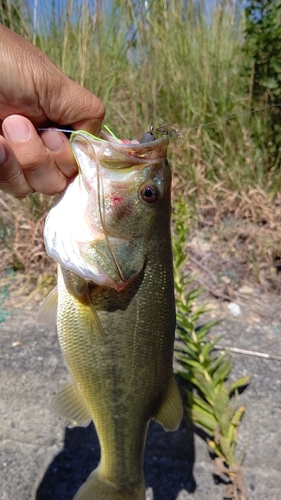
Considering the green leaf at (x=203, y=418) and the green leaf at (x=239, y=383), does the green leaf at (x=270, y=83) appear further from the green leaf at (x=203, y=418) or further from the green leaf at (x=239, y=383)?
the green leaf at (x=203, y=418)

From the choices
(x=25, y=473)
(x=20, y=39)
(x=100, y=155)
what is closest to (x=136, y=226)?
(x=100, y=155)

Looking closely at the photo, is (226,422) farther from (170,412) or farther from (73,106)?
(73,106)

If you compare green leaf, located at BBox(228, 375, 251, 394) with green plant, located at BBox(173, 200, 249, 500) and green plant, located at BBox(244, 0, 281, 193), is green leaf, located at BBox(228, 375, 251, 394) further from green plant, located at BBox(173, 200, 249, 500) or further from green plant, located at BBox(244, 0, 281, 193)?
green plant, located at BBox(244, 0, 281, 193)

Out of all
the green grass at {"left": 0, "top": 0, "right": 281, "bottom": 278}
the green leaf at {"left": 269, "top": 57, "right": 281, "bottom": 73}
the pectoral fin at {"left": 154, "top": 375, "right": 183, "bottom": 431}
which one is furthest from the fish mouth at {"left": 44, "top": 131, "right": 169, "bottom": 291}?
the green leaf at {"left": 269, "top": 57, "right": 281, "bottom": 73}

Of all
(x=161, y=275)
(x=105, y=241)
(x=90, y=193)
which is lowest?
(x=161, y=275)

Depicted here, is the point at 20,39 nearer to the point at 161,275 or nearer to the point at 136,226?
the point at 136,226

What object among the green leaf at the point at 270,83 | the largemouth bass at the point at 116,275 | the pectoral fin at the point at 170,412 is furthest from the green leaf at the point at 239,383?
the green leaf at the point at 270,83
